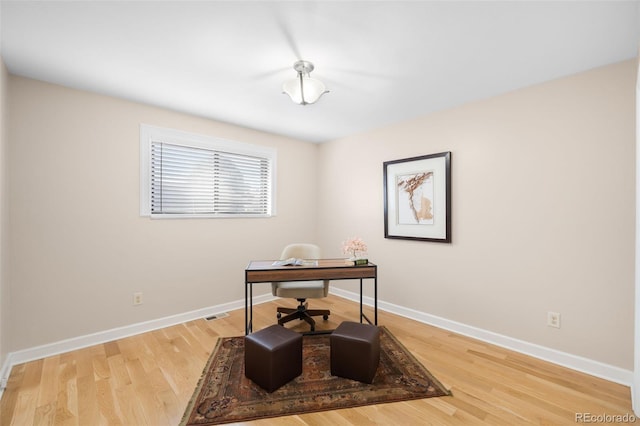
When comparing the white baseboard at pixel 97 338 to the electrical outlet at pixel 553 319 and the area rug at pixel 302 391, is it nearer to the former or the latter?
the area rug at pixel 302 391

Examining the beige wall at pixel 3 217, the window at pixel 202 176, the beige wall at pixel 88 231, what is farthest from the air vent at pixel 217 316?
the beige wall at pixel 3 217

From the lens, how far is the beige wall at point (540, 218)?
2041mm

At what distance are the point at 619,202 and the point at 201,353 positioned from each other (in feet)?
11.9

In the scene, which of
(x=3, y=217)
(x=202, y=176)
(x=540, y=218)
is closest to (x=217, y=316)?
(x=202, y=176)

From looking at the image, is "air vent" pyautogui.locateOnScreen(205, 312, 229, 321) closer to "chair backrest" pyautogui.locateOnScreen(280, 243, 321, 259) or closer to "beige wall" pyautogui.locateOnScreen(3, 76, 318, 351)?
"beige wall" pyautogui.locateOnScreen(3, 76, 318, 351)

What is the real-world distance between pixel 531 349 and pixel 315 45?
10.2 ft

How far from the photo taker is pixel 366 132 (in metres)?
3.78

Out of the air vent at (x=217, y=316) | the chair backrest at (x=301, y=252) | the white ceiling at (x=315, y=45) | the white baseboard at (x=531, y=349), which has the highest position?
the white ceiling at (x=315, y=45)

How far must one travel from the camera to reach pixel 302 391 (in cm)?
189

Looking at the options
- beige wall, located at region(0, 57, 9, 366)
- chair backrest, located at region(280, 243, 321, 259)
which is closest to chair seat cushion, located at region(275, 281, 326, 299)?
chair backrest, located at region(280, 243, 321, 259)

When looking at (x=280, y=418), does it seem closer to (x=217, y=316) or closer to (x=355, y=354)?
(x=355, y=354)

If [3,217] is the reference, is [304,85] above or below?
above

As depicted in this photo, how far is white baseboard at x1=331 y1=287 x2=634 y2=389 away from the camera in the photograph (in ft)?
6.68

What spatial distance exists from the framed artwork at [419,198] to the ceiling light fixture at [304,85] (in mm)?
1613
